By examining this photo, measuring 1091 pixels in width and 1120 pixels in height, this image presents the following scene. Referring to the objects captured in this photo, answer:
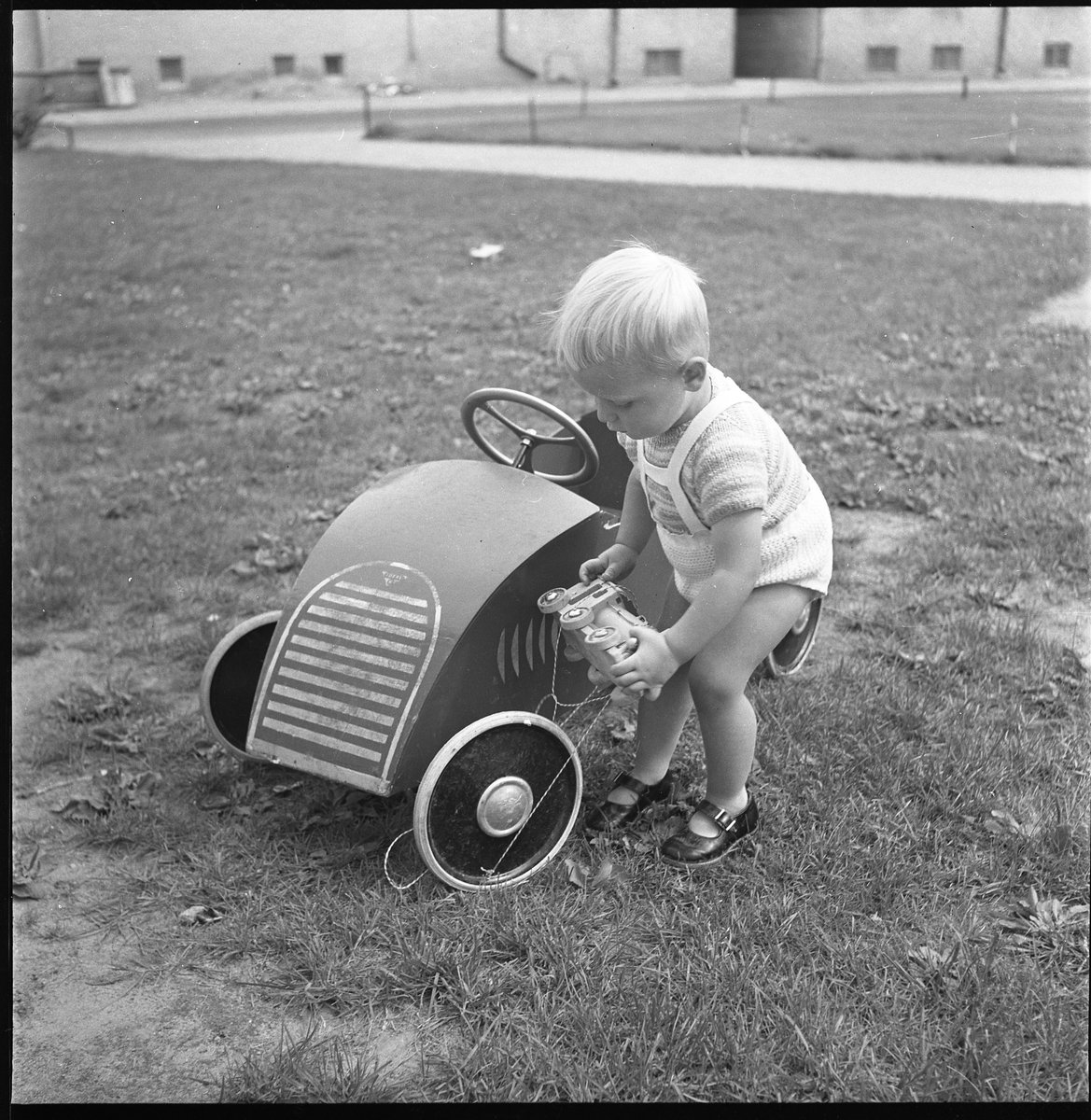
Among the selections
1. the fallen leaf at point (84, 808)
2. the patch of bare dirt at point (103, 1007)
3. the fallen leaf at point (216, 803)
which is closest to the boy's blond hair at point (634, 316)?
the patch of bare dirt at point (103, 1007)

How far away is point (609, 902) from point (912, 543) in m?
2.05

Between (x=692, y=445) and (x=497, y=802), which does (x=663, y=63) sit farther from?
(x=497, y=802)

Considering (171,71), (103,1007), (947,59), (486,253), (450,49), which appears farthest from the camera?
(171,71)

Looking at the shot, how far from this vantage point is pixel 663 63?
18.4 metres

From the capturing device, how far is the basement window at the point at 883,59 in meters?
15.9

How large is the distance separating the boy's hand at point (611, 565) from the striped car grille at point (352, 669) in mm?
332

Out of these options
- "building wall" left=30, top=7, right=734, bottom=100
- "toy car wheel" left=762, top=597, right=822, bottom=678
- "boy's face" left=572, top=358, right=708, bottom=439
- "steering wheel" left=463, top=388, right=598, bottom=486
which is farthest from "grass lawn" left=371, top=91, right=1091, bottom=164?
"boy's face" left=572, top=358, right=708, bottom=439

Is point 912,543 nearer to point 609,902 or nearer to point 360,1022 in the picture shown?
point 609,902

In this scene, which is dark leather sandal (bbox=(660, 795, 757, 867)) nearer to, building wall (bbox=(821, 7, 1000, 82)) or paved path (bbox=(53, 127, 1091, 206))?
paved path (bbox=(53, 127, 1091, 206))

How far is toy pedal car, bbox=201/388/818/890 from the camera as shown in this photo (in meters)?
2.31

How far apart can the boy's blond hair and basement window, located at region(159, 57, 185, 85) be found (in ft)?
57.5

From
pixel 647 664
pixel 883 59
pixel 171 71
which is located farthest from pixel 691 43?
pixel 647 664

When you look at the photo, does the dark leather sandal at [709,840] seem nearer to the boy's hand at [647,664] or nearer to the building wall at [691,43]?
the boy's hand at [647,664]

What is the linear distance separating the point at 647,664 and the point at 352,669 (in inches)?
24.6
